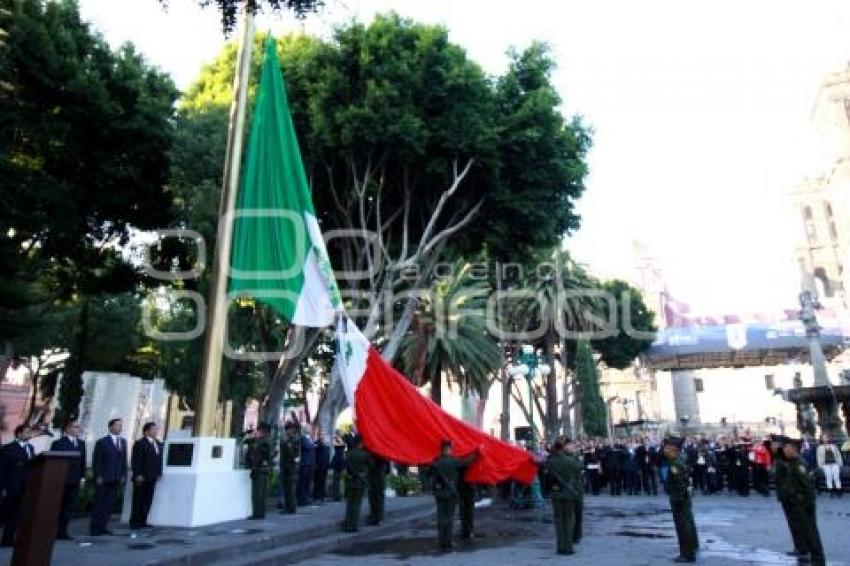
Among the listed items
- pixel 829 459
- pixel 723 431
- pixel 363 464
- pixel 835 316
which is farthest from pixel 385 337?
pixel 835 316

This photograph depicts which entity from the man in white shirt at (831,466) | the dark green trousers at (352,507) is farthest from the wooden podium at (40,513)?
the man in white shirt at (831,466)

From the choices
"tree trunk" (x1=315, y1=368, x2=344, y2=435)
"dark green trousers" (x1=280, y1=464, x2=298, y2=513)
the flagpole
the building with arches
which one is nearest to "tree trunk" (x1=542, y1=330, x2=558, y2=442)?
"tree trunk" (x1=315, y1=368, x2=344, y2=435)

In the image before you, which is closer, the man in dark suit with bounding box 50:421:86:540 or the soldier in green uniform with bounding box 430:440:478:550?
the man in dark suit with bounding box 50:421:86:540

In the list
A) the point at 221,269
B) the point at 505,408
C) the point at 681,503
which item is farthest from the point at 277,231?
the point at 505,408

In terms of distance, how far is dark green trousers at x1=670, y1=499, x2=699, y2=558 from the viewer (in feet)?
30.0

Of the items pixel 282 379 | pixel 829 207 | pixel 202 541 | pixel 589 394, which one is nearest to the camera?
pixel 202 541

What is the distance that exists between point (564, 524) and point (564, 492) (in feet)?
1.49

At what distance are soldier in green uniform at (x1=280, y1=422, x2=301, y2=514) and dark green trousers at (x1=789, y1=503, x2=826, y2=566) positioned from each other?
8835mm

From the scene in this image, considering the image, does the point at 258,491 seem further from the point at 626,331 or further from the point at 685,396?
the point at 685,396

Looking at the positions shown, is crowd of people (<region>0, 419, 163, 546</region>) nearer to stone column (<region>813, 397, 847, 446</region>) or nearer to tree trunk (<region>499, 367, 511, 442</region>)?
tree trunk (<region>499, 367, 511, 442</region>)

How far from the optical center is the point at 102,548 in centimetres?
904

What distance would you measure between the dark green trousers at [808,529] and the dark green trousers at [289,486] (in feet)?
29.0

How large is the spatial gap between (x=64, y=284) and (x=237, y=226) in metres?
10.7

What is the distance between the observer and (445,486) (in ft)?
35.1
